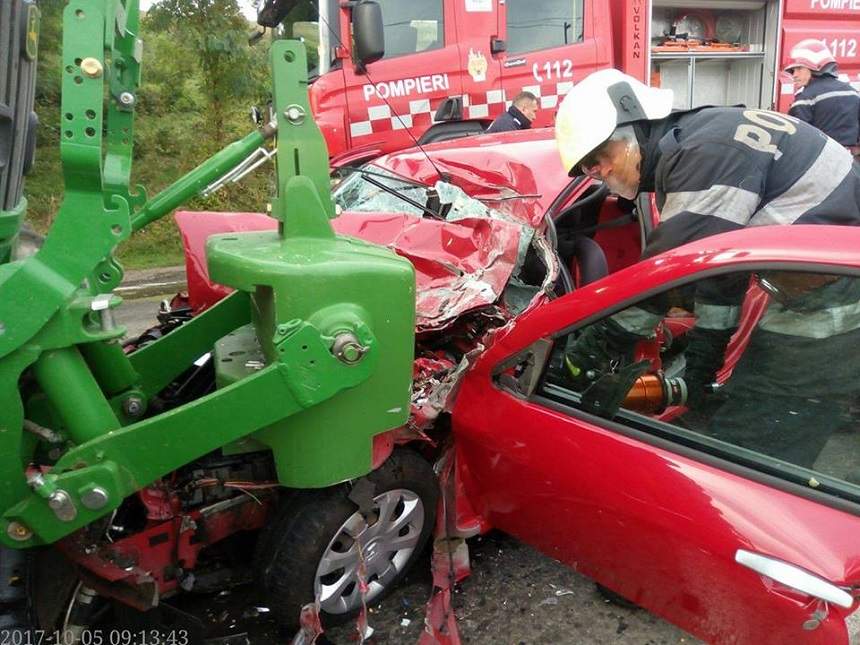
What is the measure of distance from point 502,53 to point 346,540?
4.82m

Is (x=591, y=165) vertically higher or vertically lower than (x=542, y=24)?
lower

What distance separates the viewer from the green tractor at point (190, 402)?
5.51 ft

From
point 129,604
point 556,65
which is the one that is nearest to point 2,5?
point 129,604

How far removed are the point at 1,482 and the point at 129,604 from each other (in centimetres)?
53

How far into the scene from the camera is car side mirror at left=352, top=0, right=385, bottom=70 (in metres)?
4.97

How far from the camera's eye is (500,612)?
241 centimetres

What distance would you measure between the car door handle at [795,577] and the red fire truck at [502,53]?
424cm

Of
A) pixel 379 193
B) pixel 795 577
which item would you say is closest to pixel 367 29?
pixel 379 193

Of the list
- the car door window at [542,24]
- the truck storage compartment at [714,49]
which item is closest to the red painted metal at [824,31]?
the truck storage compartment at [714,49]

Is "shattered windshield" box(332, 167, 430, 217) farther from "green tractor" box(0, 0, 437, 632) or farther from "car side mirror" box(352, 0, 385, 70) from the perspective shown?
"car side mirror" box(352, 0, 385, 70)

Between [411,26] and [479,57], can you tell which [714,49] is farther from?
[411,26]

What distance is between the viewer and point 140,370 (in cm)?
247

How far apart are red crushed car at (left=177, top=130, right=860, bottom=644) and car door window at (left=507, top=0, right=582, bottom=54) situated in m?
3.88

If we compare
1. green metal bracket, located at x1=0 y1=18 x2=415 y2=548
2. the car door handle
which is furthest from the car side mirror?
the car door handle
